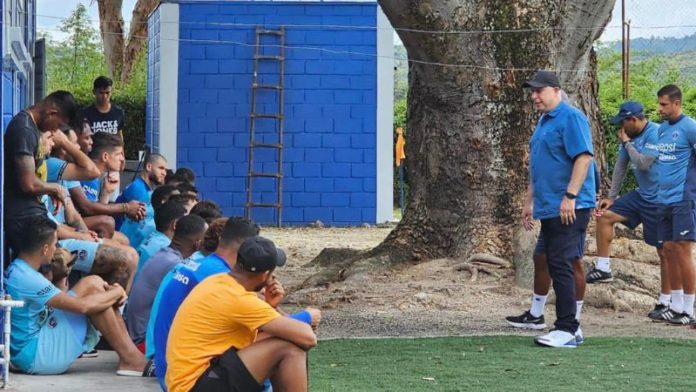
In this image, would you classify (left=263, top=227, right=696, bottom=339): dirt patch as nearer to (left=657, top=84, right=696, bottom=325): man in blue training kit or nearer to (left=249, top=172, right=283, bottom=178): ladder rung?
(left=657, top=84, right=696, bottom=325): man in blue training kit

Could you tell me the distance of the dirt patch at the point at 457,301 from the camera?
10.2 m

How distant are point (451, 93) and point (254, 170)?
9.43 m

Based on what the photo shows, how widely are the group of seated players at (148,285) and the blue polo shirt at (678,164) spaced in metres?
3.76

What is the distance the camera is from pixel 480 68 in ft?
40.3

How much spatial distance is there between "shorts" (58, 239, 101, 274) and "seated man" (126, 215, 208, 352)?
42 cm

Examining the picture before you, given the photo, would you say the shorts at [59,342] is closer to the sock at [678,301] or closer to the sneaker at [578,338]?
the sneaker at [578,338]

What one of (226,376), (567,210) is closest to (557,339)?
(567,210)

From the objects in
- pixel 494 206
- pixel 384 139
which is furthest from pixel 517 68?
pixel 384 139

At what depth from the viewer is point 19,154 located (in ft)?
25.6

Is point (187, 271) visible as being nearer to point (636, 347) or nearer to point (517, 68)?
point (636, 347)

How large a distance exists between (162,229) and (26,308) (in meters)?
1.61

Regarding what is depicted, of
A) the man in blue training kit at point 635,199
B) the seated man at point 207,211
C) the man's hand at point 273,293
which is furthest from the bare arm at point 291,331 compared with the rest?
the man in blue training kit at point 635,199

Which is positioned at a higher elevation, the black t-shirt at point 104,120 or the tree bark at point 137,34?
the tree bark at point 137,34

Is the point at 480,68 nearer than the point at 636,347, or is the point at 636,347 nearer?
the point at 636,347
